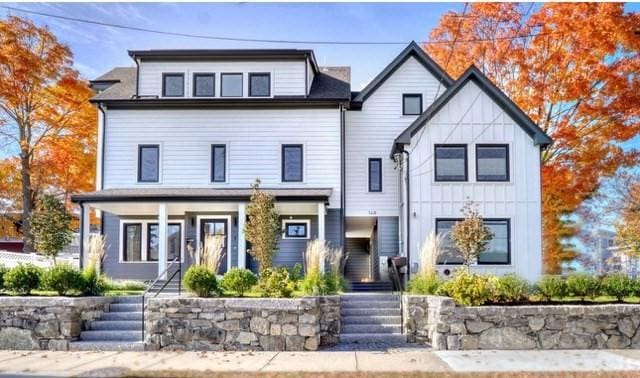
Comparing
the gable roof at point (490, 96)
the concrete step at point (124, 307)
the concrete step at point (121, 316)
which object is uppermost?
the gable roof at point (490, 96)

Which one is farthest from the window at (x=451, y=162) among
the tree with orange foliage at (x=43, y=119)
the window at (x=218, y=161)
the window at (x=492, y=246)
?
the tree with orange foliage at (x=43, y=119)

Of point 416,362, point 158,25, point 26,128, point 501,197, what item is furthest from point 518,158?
point 26,128

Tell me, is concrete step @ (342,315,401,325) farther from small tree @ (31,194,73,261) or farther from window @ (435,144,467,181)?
small tree @ (31,194,73,261)

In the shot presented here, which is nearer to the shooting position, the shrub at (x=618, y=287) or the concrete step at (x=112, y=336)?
the concrete step at (x=112, y=336)

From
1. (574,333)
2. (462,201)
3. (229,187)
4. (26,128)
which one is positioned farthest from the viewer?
(26,128)

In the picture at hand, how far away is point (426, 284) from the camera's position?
1192cm

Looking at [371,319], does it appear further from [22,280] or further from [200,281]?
[22,280]

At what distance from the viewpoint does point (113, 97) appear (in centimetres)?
1811

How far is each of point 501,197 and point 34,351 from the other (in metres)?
12.1

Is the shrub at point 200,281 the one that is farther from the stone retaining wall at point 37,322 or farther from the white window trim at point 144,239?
the white window trim at point 144,239

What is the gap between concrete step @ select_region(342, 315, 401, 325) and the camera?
39.5 feet

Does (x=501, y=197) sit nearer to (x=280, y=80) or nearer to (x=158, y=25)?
(x=280, y=80)

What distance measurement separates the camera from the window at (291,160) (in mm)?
17328

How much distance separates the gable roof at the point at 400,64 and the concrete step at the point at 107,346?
33.7 feet
